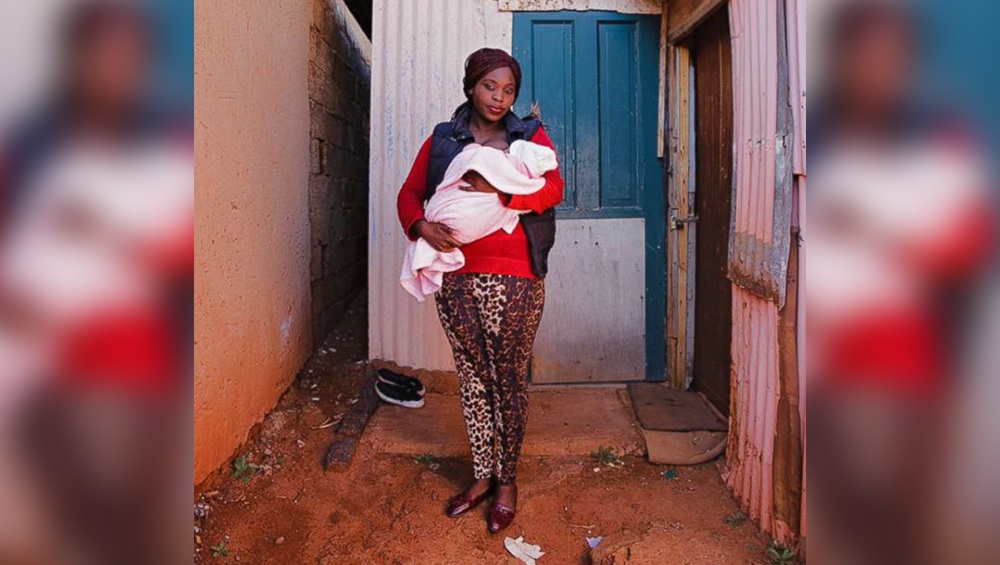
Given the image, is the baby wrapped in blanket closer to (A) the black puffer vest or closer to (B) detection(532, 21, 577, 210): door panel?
(A) the black puffer vest

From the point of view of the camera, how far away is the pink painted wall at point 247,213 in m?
Result: 2.45

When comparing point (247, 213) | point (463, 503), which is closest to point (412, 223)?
point (247, 213)

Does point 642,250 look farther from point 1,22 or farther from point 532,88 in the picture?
point 1,22

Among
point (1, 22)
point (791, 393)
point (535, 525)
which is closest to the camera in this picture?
point (1, 22)

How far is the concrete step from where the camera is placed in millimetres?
3309

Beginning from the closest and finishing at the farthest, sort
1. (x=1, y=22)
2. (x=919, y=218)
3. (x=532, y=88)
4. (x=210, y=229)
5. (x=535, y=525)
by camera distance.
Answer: (x=1, y=22) → (x=919, y=218) → (x=210, y=229) → (x=535, y=525) → (x=532, y=88)

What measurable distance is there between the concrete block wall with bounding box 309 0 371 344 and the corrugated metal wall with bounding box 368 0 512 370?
1.24 feet

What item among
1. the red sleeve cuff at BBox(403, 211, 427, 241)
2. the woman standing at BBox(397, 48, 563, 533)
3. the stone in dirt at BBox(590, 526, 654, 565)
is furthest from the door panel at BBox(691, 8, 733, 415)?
the red sleeve cuff at BBox(403, 211, 427, 241)

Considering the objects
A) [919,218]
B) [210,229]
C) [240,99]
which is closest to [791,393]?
[919,218]

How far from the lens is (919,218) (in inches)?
28.0

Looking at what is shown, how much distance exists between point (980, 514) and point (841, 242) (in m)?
0.35

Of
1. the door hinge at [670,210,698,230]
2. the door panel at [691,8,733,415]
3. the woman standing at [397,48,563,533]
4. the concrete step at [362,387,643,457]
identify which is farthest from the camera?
the door hinge at [670,210,698,230]

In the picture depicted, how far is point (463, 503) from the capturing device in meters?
2.70

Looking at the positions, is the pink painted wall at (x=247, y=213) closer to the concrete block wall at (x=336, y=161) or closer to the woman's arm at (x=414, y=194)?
the concrete block wall at (x=336, y=161)
